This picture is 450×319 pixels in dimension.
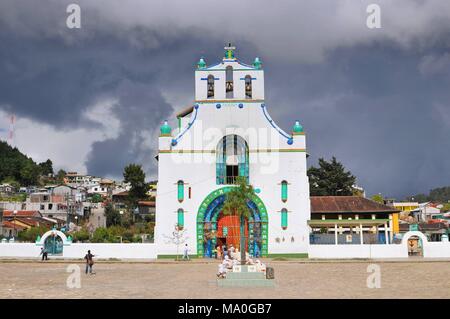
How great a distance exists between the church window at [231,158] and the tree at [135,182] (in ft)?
128

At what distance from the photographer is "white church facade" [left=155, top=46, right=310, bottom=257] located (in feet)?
117

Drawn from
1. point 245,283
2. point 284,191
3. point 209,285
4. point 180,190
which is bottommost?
point 209,285

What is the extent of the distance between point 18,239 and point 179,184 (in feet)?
87.9

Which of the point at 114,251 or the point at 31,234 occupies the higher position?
the point at 31,234

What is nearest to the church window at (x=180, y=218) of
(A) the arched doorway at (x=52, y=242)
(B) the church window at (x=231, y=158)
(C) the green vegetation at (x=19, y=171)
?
(B) the church window at (x=231, y=158)

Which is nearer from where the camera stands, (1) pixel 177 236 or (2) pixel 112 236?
(1) pixel 177 236

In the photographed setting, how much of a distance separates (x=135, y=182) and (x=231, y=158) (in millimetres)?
40490

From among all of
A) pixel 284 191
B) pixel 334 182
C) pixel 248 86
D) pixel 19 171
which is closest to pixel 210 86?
pixel 248 86

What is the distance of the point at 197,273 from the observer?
24.9 meters

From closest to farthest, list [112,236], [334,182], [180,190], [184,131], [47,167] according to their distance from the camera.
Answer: [180,190]
[184,131]
[112,236]
[334,182]
[47,167]

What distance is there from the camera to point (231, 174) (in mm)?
36938

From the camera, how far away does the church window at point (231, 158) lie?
36.3m

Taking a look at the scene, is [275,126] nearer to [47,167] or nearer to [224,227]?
[224,227]
